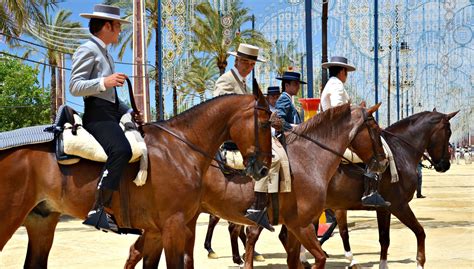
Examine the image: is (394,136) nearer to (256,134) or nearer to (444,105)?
(256,134)

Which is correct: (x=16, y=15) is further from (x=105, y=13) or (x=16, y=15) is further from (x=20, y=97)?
(x=20, y=97)

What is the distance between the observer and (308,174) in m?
7.59

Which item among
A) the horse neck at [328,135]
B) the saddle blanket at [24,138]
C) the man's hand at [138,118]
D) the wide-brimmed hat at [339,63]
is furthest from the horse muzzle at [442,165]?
the saddle blanket at [24,138]

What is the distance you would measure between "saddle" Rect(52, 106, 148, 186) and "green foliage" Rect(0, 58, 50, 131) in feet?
142

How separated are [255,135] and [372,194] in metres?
3.84

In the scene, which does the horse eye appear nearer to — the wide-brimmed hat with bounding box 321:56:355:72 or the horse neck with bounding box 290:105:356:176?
the horse neck with bounding box 290:105:356:176

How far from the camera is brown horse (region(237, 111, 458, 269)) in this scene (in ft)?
30.4

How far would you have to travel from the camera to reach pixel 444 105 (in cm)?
4616

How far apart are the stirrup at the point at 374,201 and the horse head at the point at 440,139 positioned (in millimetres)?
1736

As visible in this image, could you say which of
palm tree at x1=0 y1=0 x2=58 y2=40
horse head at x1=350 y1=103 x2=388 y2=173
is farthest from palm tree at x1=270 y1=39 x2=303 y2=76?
horse head at x1=350 y1=103 x2=388 y2=173

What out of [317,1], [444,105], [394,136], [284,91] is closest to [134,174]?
[284,91]

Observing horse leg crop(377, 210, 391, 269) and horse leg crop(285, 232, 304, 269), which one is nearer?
horse leg crop(285, 232, 304, 269)

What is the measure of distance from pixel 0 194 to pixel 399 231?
11.1 m

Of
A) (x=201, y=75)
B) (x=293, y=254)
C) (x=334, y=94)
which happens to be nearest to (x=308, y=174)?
(x=293, y=254)
